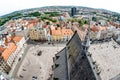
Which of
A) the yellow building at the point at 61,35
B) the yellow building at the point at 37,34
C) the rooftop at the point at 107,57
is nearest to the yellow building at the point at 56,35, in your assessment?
the yellow building at the point at 61,35

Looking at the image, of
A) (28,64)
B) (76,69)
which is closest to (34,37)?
(28,64)

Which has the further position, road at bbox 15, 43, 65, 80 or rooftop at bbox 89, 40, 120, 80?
rooftop at bbox 89, 40, 120, 80

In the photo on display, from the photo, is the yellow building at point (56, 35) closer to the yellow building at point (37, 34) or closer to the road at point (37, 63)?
the yellow building at point (37, 34)

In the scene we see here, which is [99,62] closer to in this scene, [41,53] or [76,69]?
[41,53]

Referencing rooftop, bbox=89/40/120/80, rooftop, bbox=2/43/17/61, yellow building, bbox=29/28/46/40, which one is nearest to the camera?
rooftop, bbox=89/40/120/80

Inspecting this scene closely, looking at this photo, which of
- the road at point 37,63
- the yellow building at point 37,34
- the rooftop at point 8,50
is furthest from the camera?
the yellow building at point 37,34

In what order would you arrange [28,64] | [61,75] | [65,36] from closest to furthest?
1. [61,75]
2. [28,64]
3. [65,36]

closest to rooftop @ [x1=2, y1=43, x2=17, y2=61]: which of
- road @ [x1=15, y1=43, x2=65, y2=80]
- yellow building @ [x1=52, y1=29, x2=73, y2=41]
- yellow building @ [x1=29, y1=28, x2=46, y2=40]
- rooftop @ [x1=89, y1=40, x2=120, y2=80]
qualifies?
road @ [x1=15, y1=43, x2=65, y2=80]

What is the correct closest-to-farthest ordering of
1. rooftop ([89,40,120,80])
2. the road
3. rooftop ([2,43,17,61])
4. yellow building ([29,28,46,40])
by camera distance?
the road
rooftop ([89,40,120,80])
rooftop ([2,43,17,61])
yellow building ([29,28,46,40])

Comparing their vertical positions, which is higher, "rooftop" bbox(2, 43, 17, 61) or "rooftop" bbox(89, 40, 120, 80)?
"rooftop" bbox(2, 43, 17, 61)

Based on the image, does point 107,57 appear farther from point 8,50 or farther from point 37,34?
A: point 8,50

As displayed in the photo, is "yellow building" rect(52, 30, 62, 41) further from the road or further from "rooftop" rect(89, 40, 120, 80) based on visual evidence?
"rooftop" rect(89, 40, 120, 80)
